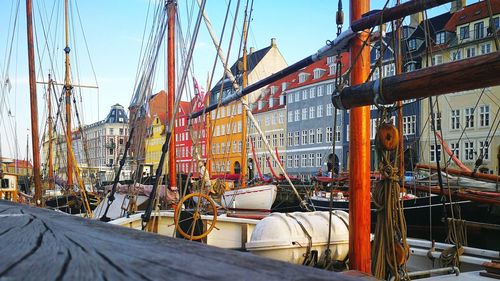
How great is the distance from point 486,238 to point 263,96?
43259mm

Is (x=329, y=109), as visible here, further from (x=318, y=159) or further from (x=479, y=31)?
(x=479, y=31)

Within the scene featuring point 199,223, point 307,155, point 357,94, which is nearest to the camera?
point 357,94

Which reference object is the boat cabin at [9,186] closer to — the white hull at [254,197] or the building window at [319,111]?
the white hull at [254,197]

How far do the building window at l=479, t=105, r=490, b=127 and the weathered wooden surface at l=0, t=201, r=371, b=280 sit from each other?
104 feet

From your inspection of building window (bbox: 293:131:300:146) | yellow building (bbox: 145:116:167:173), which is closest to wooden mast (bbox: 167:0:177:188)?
building window (bbox: 293:131:300:146)

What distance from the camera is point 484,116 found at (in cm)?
2920

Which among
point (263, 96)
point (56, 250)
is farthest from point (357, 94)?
point (263, 96)

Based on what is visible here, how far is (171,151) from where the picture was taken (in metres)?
11.6

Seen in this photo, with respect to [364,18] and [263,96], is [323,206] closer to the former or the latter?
[364,18]

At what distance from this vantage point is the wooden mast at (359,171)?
13.2 feet

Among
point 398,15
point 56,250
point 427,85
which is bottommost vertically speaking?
point 56,250

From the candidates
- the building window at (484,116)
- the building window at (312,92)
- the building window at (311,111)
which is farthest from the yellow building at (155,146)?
the building window at (484,116)

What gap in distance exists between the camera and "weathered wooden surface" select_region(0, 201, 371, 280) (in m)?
0.79

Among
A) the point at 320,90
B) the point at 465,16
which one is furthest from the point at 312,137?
the point at 465,16
